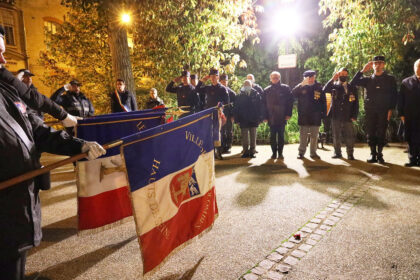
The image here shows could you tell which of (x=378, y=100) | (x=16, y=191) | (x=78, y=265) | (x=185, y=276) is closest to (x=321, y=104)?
(x=378, y=100)

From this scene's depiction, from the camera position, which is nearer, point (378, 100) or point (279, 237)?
point (279, 237)

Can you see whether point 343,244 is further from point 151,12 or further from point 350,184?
point 151,12

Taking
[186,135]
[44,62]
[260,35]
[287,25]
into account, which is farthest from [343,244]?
[260,35]

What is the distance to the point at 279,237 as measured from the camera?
3.36 m

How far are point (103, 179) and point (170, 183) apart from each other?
45.9 inches

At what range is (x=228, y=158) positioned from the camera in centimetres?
835

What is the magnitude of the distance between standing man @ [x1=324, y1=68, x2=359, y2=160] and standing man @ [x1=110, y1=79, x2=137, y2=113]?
5165 millimetres

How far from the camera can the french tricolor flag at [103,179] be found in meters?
3.23

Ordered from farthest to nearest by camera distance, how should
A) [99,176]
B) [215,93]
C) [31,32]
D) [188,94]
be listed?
[31,32] → [188,94] → [215,93] → [99,176]

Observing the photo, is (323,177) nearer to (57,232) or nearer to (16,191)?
(57,232)

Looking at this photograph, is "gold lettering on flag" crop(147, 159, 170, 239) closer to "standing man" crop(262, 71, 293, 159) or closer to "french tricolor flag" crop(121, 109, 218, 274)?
"french tricolor flag" crop(121, 109, 218, 274)

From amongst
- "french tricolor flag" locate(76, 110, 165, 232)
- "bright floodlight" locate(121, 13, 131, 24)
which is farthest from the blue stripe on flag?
"bright floodlight" locate(121, 13, 131, 24)

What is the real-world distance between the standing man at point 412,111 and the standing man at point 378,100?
0.93 ft

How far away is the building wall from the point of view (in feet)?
62.8
